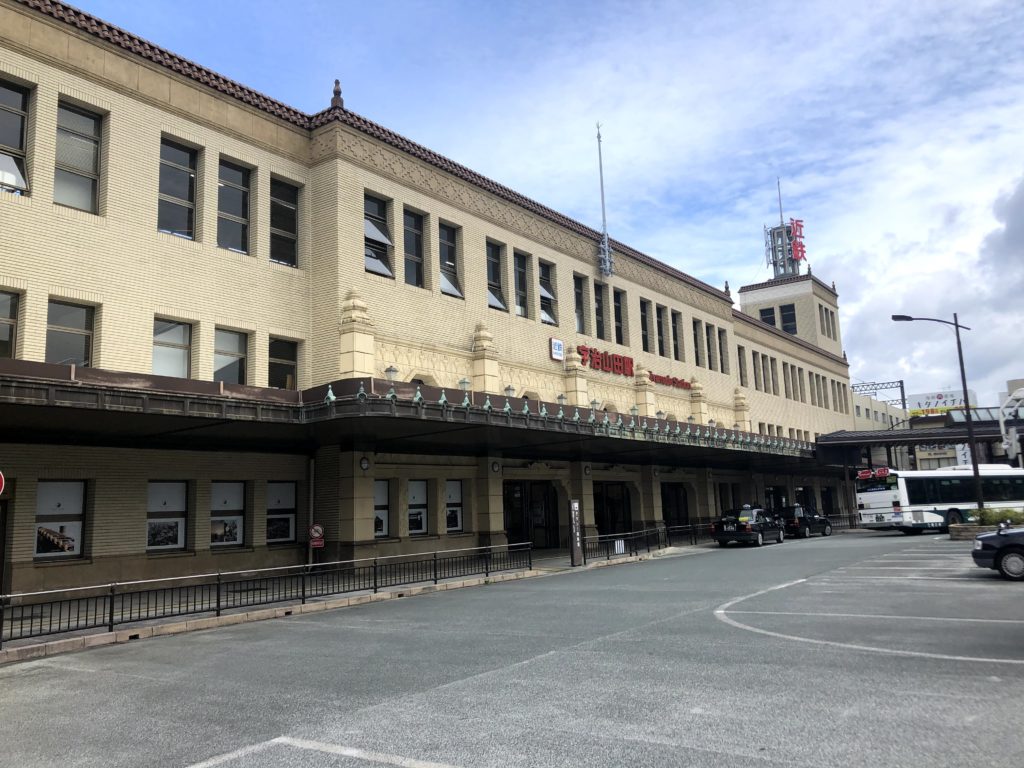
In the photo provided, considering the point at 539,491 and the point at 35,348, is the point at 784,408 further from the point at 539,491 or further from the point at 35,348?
the point at 35,348

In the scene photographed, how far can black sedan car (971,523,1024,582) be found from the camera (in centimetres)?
1711

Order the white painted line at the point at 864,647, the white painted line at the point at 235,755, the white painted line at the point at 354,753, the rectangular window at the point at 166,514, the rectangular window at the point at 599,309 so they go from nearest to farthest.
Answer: the white painted line at the point at 354,753
the white painted line at the point at 235,755
the white painted line at the point at 864,647
the rectangular window at the point at 166,514
the rectangular window at the point at 599,309

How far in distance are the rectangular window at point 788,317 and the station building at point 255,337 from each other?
39605 millimetres

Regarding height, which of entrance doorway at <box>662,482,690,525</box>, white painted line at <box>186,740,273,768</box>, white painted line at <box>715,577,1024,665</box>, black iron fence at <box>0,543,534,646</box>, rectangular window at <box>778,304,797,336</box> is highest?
rectangular window at <box>778,304,797,336</box>

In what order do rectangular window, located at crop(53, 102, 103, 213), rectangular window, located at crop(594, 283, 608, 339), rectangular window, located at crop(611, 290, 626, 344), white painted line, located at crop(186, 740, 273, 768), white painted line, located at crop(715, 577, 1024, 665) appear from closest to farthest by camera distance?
white painted line, located at crop(186, 740, 273, 768) → white painted line, located at crop(715, 577, 1024, 665) → rectangular window, located at crop(53, 102, 103, 213) → rectangular window, located at crop(594, 283, 608, 339) → rectangular window, located at crop(611, 290, 626, 344)

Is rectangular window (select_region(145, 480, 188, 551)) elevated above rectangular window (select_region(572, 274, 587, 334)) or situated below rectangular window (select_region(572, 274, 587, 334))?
below

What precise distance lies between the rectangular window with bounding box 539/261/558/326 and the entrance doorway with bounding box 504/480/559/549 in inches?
285

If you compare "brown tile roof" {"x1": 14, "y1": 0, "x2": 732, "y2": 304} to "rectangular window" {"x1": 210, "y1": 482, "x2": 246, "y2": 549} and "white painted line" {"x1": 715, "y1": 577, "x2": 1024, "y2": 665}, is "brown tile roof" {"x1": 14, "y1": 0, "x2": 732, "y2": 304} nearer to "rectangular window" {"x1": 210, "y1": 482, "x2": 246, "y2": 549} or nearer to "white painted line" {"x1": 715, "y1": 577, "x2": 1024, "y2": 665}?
"rectangular window" {"x1": 210, "y1": 482, "x2": 246, "y2": 549}

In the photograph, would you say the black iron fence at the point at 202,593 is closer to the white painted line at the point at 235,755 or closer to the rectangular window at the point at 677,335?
the white painted line at the point at 235,755

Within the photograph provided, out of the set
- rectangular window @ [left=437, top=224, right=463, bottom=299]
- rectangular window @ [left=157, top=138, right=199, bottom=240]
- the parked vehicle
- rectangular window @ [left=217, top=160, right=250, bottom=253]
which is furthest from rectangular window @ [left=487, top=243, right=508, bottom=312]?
the parked vehicle

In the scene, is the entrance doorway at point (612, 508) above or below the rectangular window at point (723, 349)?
below

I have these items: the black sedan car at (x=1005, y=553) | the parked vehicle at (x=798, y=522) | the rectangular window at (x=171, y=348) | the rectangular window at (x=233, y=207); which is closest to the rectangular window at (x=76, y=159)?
the rectangular window at (x=171, y=348)

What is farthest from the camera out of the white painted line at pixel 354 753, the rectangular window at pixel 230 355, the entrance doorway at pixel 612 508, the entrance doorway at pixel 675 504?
the entrance doorway at pixel 675 504

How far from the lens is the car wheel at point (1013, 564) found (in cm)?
1711
